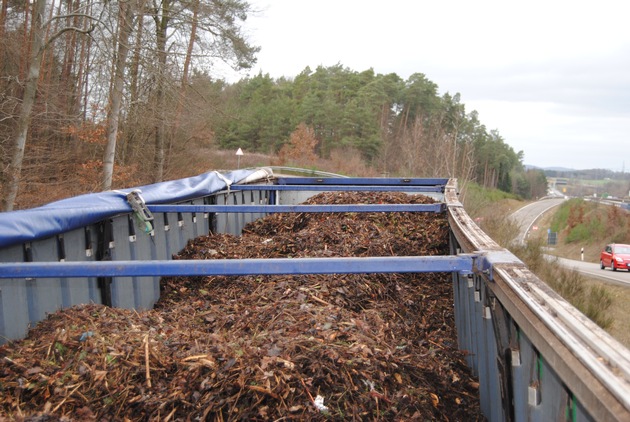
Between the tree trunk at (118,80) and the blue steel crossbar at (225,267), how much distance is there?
1081 cm

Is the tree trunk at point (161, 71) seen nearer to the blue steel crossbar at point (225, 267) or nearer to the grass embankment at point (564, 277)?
the grass embankment at point (564, 277)

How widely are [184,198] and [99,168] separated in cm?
1307

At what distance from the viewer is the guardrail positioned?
1280mm

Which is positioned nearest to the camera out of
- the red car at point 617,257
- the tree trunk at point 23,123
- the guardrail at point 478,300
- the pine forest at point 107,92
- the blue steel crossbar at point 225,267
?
the guardrail at point 478,300

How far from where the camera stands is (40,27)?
38.0ft

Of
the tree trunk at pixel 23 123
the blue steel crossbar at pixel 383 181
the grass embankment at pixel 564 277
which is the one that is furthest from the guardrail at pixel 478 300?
the tree trunk at pixel 23 123

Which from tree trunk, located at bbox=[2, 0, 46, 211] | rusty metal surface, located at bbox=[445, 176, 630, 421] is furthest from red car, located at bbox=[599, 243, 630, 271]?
rusty metal surface, located at bbox=[445, 176, 630, 421]

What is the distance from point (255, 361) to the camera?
2172 millimetres

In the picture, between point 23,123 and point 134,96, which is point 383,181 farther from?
point 134,96

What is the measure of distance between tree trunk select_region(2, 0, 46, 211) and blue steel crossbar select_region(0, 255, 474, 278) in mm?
9749

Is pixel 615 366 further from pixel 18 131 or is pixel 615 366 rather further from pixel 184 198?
pixel 18 131

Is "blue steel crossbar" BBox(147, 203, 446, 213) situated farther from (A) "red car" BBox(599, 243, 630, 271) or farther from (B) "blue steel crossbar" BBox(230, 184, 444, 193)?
(A) "red car" BBox(599, 243, 630, 271)

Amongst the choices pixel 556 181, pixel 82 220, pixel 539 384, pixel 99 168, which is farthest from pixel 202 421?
pixel 556 181

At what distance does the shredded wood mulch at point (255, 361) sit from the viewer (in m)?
2.02
